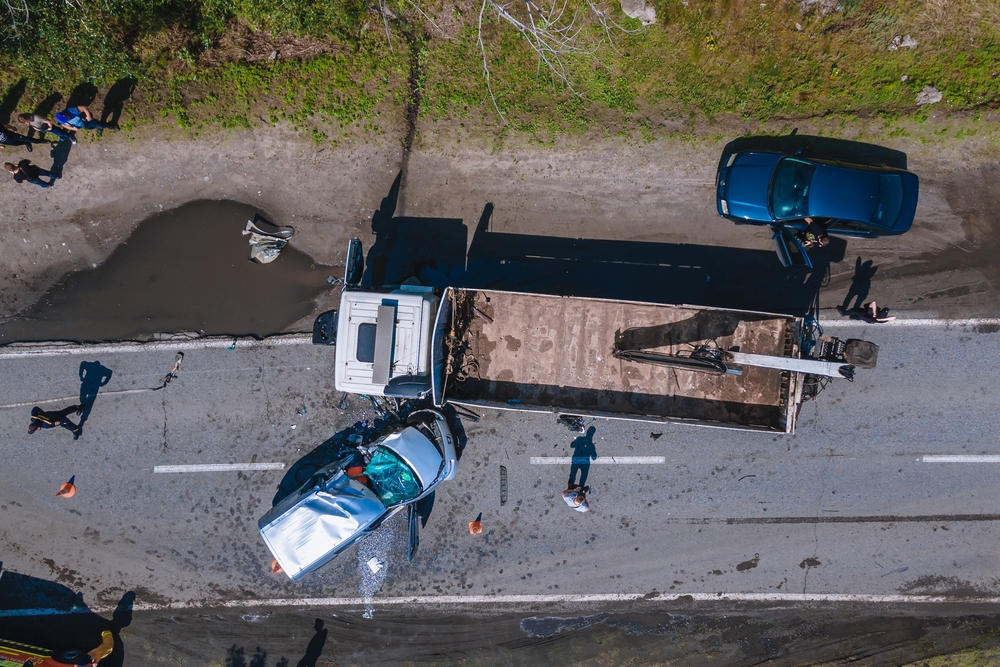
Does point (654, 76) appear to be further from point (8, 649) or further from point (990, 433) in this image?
point (8, 649)

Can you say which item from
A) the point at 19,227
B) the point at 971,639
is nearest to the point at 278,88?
the point at 19,227

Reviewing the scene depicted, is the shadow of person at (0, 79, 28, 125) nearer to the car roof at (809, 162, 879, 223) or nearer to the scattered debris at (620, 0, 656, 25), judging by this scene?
the scattered debris at (620, 0, 656, 25)

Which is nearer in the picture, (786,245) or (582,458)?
(786,245)

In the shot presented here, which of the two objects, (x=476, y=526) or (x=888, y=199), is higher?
(x=888, y=199)

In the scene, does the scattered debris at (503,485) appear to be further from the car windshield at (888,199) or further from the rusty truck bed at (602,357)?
the car windshield at (888,199)

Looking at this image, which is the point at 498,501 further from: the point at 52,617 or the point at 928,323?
the point at 52,617

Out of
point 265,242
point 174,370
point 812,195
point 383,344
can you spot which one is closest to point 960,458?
point 812,195

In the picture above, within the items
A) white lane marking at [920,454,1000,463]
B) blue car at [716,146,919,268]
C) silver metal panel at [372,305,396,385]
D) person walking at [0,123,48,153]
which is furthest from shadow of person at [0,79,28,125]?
white lane marking at [920,454,1000,463]
